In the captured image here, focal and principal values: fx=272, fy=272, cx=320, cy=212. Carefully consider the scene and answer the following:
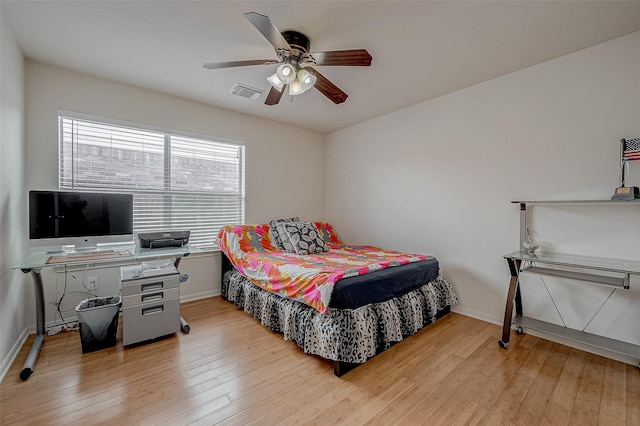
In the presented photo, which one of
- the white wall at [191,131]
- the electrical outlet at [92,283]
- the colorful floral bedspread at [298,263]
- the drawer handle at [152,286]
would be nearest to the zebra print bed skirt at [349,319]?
the colorful floral bedspread at [298,263]

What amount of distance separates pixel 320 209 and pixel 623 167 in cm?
360

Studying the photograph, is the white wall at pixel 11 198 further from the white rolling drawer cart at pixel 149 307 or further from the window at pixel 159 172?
the white rolling drawer cart at pixel 149 307

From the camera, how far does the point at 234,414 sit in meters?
1.57

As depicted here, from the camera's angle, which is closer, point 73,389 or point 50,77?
point 73,389

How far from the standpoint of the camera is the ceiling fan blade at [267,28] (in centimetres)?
150

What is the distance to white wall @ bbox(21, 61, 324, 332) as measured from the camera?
2562mm

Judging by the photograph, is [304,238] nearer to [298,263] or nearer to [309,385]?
[298,263]

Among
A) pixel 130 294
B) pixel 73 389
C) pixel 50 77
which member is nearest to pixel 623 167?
pixel 130 294

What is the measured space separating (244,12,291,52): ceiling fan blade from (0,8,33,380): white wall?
1786mm

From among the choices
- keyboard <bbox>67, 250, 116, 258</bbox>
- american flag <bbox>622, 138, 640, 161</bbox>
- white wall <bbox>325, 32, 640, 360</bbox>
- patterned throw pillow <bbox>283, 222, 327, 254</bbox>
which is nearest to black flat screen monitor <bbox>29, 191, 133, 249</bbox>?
keyboard <bbox>67, 250, 116, 258</bbox>

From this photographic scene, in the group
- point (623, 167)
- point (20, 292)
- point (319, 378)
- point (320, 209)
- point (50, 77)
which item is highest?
point (50, 77)

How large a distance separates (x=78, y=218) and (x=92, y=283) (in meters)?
0.77

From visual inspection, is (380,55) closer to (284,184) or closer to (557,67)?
(557,67)

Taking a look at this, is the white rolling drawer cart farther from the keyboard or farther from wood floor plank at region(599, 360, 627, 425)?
wood floor plank at region(599, 360, 627, 425)
